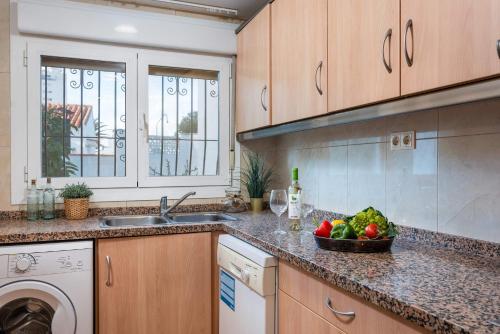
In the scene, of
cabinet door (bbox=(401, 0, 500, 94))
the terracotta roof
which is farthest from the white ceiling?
cabinet door (bbox=(401, 0, 500, 94))

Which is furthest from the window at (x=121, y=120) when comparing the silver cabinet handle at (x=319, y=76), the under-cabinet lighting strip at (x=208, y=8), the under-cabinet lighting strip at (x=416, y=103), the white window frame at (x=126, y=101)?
the silver cabinet handle at (x=319, y=76)

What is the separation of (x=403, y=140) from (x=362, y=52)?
0.45 meters

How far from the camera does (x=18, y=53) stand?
7.72 feet

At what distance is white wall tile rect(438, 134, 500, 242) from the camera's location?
1.35 metres

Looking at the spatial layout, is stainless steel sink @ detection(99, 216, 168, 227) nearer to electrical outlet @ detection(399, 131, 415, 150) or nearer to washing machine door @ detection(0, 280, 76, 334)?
washing machine door @ detection(0, 280, 76, 334)

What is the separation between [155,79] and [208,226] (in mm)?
1127

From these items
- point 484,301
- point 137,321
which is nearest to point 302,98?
point 484,301

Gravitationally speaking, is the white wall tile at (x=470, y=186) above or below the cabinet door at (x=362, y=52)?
below

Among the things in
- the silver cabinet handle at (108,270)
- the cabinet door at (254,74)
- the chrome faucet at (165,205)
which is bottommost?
the silver cabinet handle at (108,270)

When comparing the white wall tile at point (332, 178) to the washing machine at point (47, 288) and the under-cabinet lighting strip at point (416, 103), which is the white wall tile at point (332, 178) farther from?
the washing machine at point (47, 288)

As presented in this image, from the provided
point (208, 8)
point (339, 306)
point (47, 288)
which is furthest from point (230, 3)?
point (339, 306)

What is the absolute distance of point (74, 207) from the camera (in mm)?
2309

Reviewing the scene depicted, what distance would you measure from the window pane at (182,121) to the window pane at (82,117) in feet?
0.69

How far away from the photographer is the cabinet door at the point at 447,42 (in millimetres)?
1050
